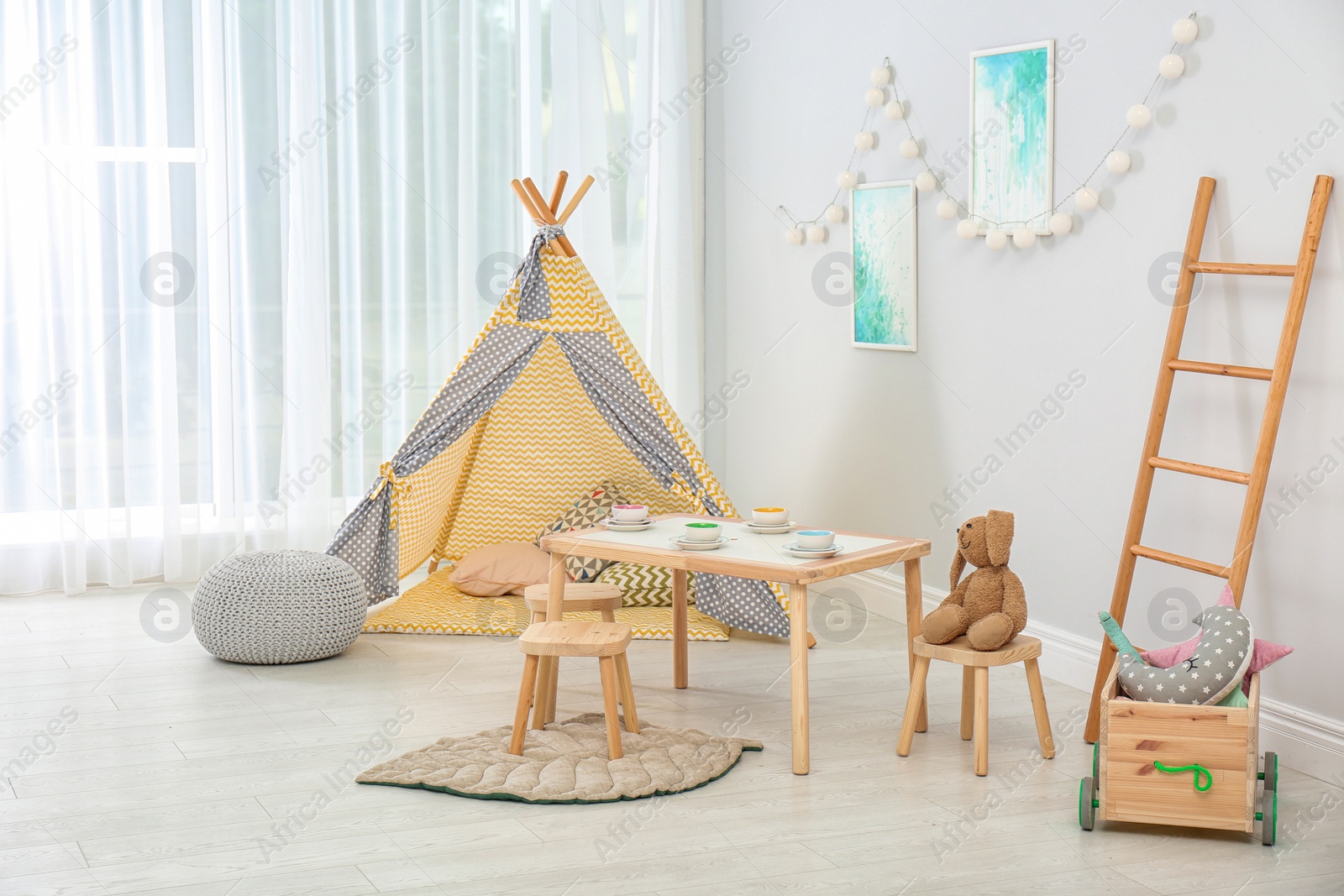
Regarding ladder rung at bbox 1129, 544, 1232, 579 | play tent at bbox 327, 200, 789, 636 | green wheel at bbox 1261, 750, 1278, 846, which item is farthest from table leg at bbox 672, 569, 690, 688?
green wheel at bbox 1261, 750, 1278, 846

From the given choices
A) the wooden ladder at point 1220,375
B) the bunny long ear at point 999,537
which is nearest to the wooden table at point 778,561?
the bunny long ear at point 999,537

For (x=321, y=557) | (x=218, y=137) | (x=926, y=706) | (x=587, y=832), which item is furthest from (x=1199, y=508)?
(x=218, y=137)

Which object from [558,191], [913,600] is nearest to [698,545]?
[913,600]

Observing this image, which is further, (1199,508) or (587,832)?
(1199,508)

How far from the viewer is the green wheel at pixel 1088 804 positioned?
2.58 metres

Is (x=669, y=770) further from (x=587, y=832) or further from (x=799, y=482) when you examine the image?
(x=799, y=482)

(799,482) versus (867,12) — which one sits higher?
(867,12)

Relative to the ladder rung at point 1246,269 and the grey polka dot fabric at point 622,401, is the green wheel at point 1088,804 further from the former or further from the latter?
the grey polka dot fabric at point 622,401

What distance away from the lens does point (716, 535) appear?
311 cm

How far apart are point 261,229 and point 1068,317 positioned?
2864mm

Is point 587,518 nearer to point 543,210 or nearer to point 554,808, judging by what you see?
point 543,210

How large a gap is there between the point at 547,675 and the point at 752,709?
554 mm

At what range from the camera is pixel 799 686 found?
2.87 meters

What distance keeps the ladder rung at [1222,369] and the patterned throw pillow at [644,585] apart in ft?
6.03
